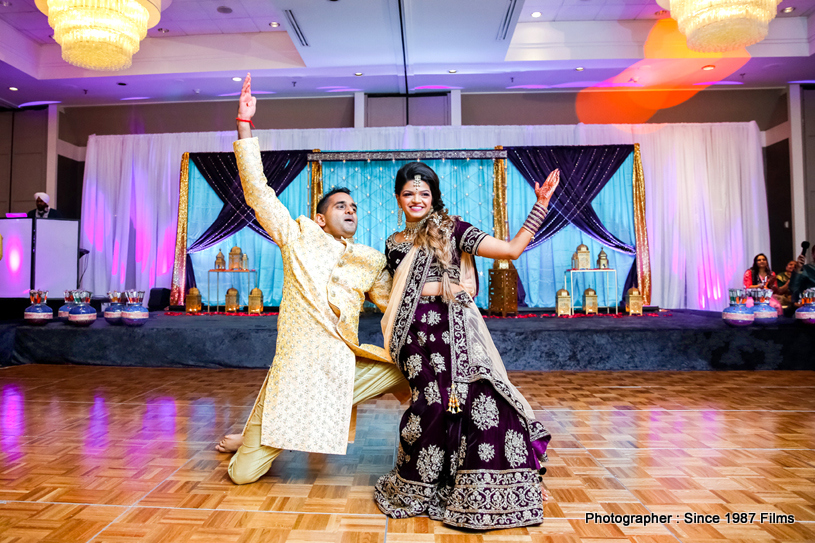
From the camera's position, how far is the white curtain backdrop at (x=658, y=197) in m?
8.02

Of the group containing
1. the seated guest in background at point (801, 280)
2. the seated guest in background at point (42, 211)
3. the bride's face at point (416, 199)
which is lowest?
the seated guest in background at point (801, 280)

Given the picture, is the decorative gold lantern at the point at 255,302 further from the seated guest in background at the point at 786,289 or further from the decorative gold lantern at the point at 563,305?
the seated guest in background at the point at 786,289

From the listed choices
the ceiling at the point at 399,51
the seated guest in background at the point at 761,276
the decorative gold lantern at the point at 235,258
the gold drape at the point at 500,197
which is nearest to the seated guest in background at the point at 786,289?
the seated guest in background at the point at 761,276

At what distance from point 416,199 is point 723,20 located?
13.9 feet

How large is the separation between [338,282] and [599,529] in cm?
126

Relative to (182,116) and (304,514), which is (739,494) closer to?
(304,514)

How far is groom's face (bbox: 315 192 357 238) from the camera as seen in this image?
205 centimetres

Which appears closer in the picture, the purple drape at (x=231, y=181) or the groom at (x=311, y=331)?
the groom at (x=311, y=331)

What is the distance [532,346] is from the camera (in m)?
4.81

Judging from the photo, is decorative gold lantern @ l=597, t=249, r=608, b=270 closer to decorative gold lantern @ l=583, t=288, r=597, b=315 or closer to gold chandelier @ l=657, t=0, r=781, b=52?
decorative gold lantern @ l=583, t=288, r=597, b=315

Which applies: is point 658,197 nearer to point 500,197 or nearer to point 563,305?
point 500,197

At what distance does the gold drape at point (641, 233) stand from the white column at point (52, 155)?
30.7 feet

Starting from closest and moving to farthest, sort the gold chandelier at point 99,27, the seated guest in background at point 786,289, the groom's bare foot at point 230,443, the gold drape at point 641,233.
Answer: the groom's bare foot at point 230,443 → the gold chandelier at point 99,27 → the seated guest in background at point 786,289 → the gold drape at point 641,233

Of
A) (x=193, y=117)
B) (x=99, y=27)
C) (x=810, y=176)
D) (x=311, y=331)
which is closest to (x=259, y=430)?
(x=311, y=331)
